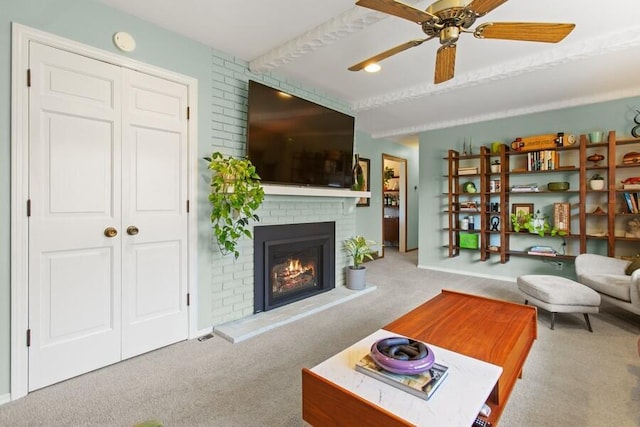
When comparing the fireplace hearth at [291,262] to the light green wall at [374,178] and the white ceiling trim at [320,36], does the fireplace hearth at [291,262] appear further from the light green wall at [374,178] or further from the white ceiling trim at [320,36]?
the light green wall at [374,178]

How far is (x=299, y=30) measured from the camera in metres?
2.44

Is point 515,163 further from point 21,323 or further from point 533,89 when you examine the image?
point 21,323

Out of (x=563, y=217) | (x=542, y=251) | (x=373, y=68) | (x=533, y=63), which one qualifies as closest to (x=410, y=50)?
(x=373, y=68)

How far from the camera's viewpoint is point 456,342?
5.52 feet

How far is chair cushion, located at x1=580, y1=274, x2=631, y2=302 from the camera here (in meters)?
2.75

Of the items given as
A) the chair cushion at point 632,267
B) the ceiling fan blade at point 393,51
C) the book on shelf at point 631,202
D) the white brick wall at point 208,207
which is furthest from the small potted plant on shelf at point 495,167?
the ceiling fan blade at point 393,51

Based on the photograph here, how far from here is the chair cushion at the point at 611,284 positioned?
2.75 m

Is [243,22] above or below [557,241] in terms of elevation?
above

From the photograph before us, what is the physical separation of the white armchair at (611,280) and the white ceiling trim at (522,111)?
6.74 feet

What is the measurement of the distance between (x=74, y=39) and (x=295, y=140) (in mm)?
1817

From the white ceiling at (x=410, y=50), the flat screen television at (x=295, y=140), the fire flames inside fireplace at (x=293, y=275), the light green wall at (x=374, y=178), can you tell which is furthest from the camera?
the light green wall at (x=374, y=178)

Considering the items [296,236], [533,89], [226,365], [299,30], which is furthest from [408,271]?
[299,30]

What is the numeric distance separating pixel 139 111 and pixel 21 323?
61.8 inches

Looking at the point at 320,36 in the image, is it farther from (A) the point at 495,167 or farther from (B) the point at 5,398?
(A) the point at 495,167
